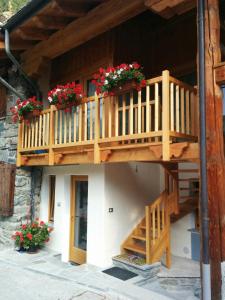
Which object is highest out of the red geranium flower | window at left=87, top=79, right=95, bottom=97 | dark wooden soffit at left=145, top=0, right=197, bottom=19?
dark wooden soffit at left=145, top=0, right=197, bottom=19

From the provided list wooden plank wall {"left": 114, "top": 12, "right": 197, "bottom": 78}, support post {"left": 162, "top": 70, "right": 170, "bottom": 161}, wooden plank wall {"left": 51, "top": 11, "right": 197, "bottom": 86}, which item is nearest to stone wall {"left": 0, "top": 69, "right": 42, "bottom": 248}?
wooden plank wall {"left": 51, "top": 11, "right": 197, "bottom": 86}

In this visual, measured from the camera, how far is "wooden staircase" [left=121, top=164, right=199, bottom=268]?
6227 millimetres

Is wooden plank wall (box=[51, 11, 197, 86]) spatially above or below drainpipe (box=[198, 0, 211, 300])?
above

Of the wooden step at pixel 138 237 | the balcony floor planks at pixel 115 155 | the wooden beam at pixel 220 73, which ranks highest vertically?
the wooden beam at pixel 220 73

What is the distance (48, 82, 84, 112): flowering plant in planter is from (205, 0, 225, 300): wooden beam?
2737 millimetres

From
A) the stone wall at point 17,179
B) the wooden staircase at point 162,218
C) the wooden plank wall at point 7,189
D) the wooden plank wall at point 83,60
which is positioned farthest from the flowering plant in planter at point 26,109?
the wooden staircase at point 162,218

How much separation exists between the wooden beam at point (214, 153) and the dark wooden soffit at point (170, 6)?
529 mm

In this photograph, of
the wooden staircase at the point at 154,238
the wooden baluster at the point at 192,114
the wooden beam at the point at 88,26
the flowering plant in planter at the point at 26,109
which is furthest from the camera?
the flowering plant in planter at the point at 26,109

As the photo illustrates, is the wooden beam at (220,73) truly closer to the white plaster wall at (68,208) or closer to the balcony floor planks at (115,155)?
the balcony floor planks at (115,155)

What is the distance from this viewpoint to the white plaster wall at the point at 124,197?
6.55m

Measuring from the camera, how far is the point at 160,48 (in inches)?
307

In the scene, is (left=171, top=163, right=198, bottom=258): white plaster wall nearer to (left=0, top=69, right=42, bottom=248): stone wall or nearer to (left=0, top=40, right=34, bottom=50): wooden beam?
(left=0, top=69, right=42, bottom=248): stone wall

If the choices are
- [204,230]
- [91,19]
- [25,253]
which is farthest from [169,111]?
[25,253]

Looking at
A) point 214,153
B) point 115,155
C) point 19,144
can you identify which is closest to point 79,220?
point 19,144
